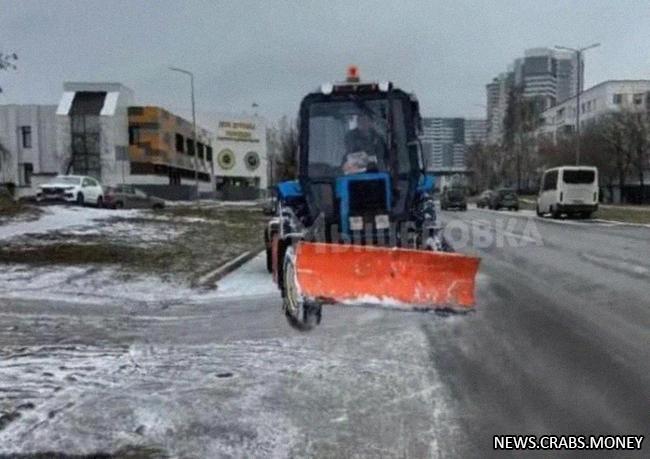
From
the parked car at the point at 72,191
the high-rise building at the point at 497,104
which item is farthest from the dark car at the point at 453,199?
the high-rise building at the point at 497,104

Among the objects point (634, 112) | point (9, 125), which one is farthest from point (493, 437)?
point (9, 125)

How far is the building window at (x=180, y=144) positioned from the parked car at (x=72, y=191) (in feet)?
143

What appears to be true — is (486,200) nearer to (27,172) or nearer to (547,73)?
(27,172)

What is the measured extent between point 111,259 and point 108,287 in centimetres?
338

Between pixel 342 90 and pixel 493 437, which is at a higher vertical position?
pixel 342 90

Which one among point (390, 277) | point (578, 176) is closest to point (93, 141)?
point (578, 176)

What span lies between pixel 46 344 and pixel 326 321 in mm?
3391

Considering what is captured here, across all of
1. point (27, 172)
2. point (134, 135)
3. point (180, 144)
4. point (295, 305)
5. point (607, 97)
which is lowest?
point (295, 305)

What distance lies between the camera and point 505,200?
181 ft

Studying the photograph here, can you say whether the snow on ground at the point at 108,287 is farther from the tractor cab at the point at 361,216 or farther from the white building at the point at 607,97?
the white building at the point at 607,97

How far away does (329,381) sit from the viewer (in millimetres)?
5953

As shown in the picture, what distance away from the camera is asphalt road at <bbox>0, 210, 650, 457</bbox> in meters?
4.72

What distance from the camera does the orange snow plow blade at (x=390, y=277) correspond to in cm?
748

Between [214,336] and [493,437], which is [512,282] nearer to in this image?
[214,336]
